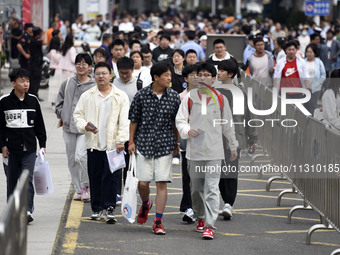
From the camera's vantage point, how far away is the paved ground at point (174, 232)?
776 cm

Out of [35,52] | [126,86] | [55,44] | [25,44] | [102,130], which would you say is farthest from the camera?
[25,44]

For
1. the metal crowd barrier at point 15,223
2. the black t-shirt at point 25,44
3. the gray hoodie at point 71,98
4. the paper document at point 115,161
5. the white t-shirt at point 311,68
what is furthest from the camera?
the black t-shirt at point 25,44

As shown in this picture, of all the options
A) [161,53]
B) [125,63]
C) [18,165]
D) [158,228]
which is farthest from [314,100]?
[18,165]

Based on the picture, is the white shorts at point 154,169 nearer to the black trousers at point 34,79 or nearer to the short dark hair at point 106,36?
the short dark hair at point 106,36

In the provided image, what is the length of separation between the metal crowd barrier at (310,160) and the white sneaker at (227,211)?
60 cm

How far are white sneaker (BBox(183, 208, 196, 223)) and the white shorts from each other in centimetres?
69

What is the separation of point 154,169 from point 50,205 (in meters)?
1.78

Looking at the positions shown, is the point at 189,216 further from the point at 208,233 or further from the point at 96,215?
the point at 96,215

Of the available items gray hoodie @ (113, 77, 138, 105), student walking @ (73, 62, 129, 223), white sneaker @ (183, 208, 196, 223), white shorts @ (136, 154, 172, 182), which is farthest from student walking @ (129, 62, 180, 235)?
gray hoodie @ (113, 77, 138, 105)

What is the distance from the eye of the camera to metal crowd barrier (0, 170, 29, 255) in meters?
4.26

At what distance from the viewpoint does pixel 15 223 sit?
4.70 meters

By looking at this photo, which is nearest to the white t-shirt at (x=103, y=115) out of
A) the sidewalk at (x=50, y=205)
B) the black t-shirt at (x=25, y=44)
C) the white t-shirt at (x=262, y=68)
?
the sidewalk at (x=50, y=205)

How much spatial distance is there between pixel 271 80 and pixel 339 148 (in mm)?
9241

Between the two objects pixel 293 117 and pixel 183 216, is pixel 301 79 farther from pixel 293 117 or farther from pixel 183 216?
pixel 183 216
